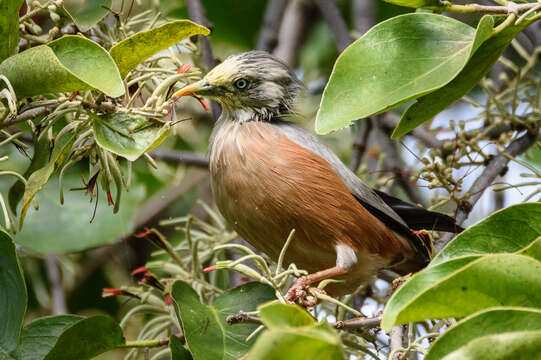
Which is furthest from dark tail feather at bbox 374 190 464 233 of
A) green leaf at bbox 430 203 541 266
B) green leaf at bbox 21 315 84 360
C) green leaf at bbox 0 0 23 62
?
green leaf at bbox 0 0 23 62

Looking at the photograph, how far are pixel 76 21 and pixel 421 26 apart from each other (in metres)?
1.23

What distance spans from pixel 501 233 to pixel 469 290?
35cm

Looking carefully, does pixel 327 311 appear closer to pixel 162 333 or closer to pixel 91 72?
pixel 162 333

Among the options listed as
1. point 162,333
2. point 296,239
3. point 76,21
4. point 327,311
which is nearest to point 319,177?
point 296,239

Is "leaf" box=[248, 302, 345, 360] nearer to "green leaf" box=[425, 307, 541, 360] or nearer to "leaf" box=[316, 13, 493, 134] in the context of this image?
"green leaf" box=[425, 307, 541, 360]

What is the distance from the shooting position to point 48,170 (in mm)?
2174

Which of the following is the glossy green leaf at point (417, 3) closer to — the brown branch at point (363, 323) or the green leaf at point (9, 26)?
the brown branch at point (363, 323)

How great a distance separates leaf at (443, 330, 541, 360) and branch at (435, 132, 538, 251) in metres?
1.74

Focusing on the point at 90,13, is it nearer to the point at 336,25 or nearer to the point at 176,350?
the point at 176,350

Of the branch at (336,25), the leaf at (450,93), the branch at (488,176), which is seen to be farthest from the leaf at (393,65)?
the branch at (336,25)

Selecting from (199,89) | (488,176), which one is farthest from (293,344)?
(488,176)

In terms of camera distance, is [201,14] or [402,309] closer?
[402,309]

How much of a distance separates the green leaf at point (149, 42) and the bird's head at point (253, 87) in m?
1.09

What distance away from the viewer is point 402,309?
5.09 feet
